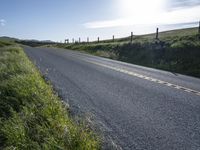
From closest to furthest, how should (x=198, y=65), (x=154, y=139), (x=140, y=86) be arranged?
(x=154, y=139) → (x=140, y=86) → (x=198, y=65)

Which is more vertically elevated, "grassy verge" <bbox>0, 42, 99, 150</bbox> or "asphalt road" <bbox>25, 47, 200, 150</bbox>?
"grassy verge" <bbox>0, 42, 99, 150</bbox>

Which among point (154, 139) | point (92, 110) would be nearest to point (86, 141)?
point (154, 139)

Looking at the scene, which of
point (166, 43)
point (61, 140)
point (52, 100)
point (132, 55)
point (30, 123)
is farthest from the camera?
point (132, 55)

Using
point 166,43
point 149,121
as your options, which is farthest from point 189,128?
point 166,43

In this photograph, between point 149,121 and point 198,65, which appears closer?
point 149,121

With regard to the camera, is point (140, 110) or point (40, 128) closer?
point (40, 128)

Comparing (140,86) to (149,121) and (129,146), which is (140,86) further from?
(129,146)

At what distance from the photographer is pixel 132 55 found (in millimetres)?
26172

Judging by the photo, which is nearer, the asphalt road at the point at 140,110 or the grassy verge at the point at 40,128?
the grassy verge at the point at 40,128

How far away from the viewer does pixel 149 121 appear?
5.88 metres

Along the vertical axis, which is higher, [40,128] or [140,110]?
[40,128]

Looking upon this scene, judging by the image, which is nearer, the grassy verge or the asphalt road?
the grassy verge

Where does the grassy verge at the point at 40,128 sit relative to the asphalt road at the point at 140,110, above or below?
above

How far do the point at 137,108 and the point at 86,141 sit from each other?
109 inches
